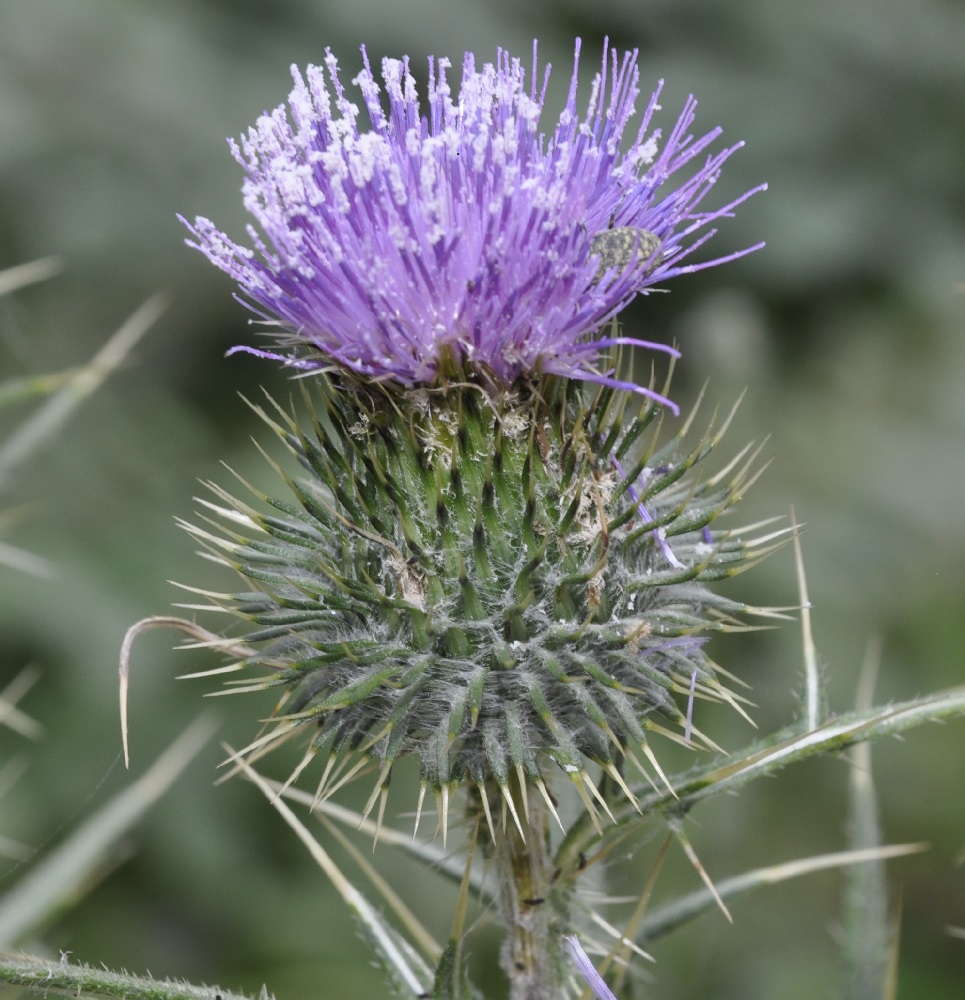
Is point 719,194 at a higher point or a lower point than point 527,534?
higher

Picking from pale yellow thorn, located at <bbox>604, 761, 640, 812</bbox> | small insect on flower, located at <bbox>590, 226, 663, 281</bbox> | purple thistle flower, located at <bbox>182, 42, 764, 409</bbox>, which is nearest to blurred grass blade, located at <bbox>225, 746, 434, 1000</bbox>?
pale yellow thorn, located at <bbox>604, 761, 640, 812</bbox>

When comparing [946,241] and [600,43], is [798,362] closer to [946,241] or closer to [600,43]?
[946,241]

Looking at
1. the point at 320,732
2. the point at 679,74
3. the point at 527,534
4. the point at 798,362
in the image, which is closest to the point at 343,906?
the point at 320,732

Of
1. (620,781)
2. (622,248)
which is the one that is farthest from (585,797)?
(622,248)

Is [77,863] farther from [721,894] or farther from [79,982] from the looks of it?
[721,894]

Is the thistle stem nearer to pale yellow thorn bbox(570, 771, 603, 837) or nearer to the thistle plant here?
the thistle plant

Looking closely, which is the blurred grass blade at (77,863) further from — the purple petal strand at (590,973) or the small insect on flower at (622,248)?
the small insect on flower at (622,248)
